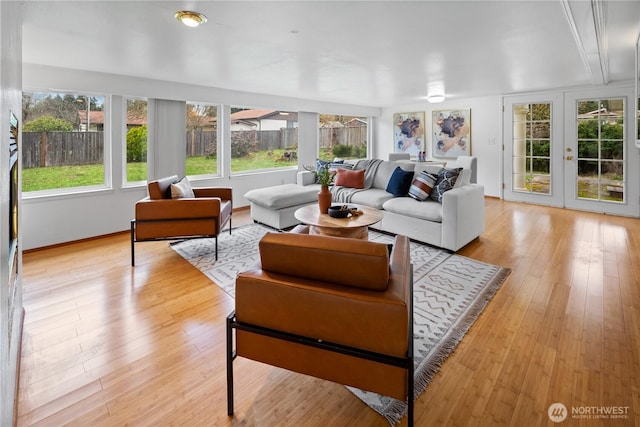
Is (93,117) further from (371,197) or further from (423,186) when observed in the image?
(423,186)

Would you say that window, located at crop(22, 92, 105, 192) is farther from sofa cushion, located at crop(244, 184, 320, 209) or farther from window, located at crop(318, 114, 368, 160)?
window, located at crop(318, 114, 368, 160)

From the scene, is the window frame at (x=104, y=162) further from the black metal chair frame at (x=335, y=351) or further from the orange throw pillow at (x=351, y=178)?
the black metal chair frame at (x=335, y=351)

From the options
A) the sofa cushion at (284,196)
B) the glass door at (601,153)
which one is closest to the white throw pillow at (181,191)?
the sofa cushion at (284,196)

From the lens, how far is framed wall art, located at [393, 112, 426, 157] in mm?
8188

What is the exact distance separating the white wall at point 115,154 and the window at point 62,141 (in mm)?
179

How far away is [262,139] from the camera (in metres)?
6.76

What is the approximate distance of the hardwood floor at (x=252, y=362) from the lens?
1583 mm

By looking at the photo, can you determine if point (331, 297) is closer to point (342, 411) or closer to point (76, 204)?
point (342, 411)

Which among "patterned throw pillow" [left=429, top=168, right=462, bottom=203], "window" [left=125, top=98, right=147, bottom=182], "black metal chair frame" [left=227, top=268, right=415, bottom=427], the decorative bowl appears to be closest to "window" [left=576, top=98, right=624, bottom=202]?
"patterned throw pillow" [left=429, top=168, right=462, bottom=203]

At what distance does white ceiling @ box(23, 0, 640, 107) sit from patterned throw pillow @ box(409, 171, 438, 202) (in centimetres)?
134

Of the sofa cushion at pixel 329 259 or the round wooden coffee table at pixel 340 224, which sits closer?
the sofa cushion at pixel 329 259

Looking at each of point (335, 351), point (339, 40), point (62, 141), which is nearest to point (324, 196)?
point (339, 40)

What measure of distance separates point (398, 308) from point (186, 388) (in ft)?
3.92

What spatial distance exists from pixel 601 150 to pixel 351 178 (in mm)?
4312
